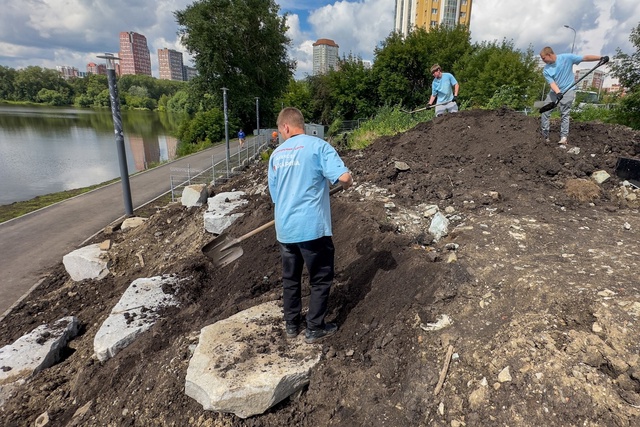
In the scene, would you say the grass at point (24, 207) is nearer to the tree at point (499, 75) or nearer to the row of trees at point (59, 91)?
Result: the tree at point (499, 75)

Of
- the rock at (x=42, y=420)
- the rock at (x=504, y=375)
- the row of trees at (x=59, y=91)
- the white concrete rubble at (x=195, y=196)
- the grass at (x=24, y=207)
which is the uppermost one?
the row of trees at (x=59, y=91)

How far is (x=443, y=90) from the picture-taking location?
9.02 m

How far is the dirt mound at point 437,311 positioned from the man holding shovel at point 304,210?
15.0 inches

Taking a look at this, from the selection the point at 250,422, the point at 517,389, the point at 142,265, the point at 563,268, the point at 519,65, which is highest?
the point at 519,65

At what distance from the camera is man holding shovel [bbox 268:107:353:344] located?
8.93 ft

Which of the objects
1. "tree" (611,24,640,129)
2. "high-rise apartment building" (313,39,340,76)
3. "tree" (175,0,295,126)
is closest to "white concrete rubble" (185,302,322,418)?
"tree" (611,24,640,129)

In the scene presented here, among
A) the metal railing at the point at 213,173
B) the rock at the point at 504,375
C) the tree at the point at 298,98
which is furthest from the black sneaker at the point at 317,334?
the tree at the point at 298,98

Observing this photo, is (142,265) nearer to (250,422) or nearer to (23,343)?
(23,343)

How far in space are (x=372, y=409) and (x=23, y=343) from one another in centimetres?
441

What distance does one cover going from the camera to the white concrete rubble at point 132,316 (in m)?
3.67

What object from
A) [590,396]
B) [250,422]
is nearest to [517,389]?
[590,396]

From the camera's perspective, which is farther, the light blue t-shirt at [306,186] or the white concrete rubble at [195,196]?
the white concrete rubble at [195,196]

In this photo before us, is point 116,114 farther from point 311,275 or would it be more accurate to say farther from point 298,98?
point 298,98

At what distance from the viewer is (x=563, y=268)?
2.94m
